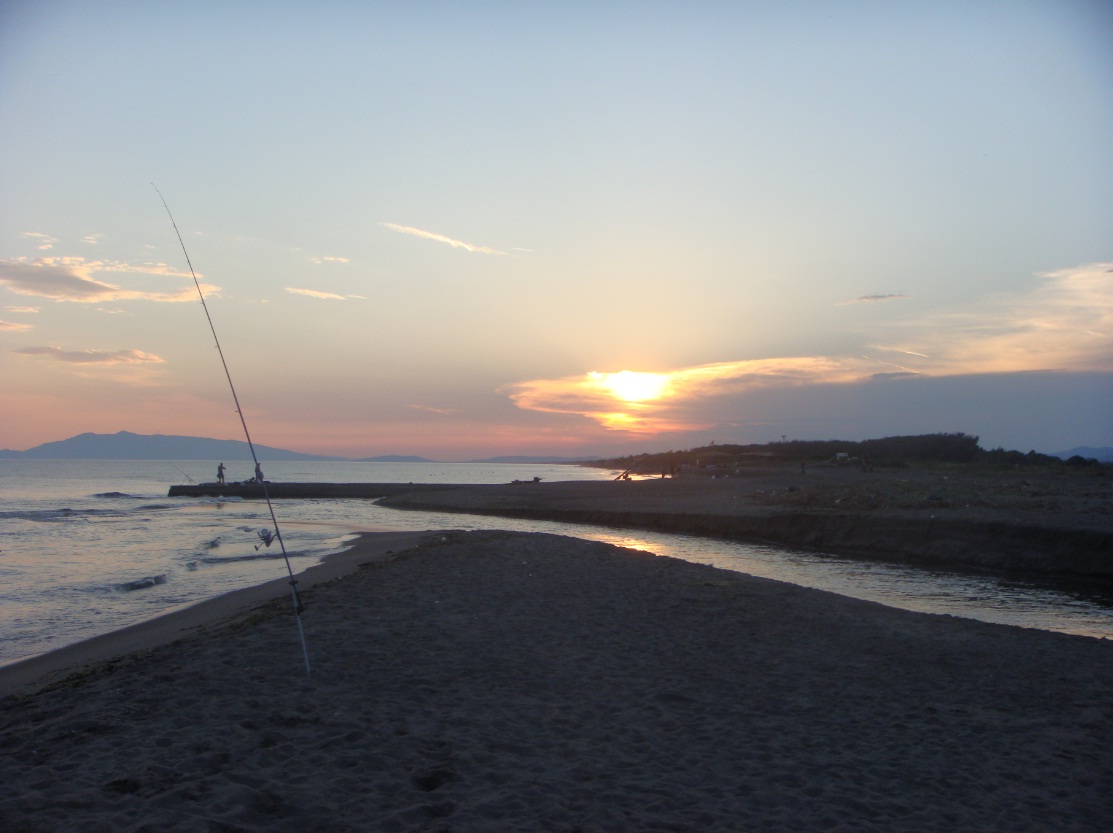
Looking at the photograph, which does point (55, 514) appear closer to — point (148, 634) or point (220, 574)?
point (220, 574)

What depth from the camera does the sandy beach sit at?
4672 millimetres

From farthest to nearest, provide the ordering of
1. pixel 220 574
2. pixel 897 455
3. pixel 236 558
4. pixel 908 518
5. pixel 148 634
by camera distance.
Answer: pixel 897 455 < pixel 908 518 < pixel 236 558 < pixel 220 574 < pixel 148 634

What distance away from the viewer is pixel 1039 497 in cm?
2703

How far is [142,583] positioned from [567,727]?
1370cm

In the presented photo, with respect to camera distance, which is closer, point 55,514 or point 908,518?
point 908,518

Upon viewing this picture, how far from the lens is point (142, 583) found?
16.0 m

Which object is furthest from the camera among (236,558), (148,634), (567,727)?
(236,558)

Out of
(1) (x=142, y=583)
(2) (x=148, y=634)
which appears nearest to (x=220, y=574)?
(1) (x=142, y=583)

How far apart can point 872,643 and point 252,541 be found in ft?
74.6

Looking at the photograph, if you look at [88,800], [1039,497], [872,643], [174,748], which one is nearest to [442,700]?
[174,748]

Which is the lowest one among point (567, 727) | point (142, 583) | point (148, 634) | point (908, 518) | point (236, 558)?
point (236, 558)

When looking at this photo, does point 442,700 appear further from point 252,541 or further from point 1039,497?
point 1039,497

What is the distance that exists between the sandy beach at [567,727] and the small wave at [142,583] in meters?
5.96

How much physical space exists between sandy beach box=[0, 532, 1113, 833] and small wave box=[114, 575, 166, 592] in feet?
19.5
